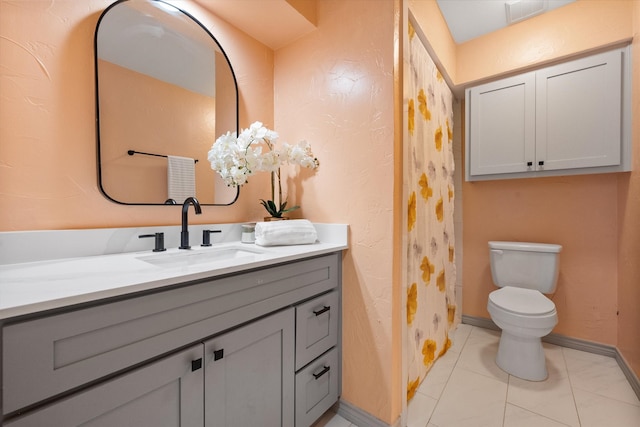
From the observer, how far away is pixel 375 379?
1253 millimetres

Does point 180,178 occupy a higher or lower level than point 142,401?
higher

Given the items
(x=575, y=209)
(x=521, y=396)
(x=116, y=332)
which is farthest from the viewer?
(x=575, y=209)

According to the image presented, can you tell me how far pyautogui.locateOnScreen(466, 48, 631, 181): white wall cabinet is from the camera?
166cm

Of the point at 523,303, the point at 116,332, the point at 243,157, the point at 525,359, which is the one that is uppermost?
the point at 243,157

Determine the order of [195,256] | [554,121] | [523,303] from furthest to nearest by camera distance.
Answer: [554,121]
[523,303]
[195,256]

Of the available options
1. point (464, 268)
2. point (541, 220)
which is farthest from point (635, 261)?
point (464, 268)

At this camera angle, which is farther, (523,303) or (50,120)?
(523,303)

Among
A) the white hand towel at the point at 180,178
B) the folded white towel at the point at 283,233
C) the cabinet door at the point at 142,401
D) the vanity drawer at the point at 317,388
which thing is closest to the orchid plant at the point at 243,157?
the white hand towel at the point at 180,178

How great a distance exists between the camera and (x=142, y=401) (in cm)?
68

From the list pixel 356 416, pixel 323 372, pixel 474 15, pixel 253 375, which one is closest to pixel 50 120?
pixel 253 375

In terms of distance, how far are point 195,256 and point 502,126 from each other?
2279mm

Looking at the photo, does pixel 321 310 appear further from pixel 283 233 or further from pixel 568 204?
pixel 568 204

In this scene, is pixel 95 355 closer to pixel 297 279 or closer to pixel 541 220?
pixel 297 279

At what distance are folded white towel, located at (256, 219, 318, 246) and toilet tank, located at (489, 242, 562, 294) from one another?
162 centimetres
